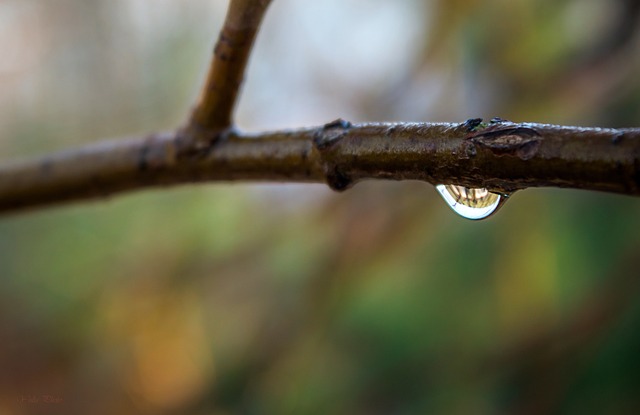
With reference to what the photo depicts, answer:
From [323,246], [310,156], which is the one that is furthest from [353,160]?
[323,246]

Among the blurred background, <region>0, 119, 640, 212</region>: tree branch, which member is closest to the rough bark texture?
<region>0, 119, 640, 212</region>: tree branch

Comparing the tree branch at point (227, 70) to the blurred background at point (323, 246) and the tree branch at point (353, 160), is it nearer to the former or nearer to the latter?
the tree branch at point (353, 160)

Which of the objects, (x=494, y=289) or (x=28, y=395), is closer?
(x=494, y=289)

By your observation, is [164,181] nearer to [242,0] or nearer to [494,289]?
[242,0]

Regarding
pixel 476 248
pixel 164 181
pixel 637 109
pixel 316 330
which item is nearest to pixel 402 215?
pixel 476 248

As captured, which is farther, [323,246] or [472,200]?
[323,246]

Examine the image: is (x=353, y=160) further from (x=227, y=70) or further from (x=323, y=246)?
(x=323, y=246)
